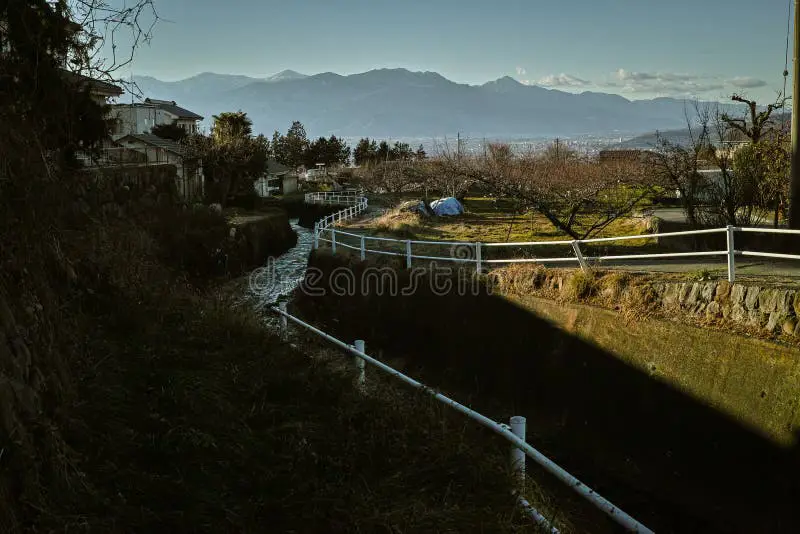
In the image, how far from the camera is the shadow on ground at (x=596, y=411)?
22.4 ft

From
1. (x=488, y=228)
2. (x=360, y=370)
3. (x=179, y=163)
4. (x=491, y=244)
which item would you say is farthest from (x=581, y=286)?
(x=179, y=163)

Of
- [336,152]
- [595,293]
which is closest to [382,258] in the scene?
[595,293]

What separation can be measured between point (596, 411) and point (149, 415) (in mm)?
6353

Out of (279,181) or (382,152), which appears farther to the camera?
(382,152)

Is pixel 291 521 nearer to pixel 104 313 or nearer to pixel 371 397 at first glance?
pixel 371 397

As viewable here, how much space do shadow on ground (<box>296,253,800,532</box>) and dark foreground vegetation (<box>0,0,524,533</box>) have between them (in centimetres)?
308

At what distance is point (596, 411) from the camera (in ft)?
29.0

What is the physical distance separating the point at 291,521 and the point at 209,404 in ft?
5.07

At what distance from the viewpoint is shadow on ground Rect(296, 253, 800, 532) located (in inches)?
268

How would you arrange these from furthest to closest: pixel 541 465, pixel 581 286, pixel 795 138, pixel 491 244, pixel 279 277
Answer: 1. pixel 279 277
2. pixel 491 244
3. pixel 581 286
4. pixel 795 138
5. pixel 541 465

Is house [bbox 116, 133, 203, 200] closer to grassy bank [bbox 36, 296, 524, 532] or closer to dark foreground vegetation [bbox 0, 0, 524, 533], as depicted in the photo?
dark foreground vegetation [bbox 0, 0, 524, 533]

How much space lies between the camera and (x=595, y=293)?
985 centimetres

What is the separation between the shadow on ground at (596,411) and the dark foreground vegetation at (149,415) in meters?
3.08

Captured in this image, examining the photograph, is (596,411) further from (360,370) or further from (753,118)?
(753,118)
